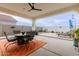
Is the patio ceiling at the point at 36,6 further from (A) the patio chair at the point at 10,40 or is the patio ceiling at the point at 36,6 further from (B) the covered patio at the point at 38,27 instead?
(A) the patio chair at the point at 10,40

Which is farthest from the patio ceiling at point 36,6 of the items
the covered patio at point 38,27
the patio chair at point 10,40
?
the patio chair at point 10,40

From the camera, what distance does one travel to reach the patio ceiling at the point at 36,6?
9.61ft

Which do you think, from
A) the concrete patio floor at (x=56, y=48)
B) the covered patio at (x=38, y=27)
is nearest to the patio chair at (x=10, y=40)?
the covered patio at (x=38, y=27)

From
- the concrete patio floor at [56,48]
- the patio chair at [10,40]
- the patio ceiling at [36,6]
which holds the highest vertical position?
the patio ceiling at [36,6]

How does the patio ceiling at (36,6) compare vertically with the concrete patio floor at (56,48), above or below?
above

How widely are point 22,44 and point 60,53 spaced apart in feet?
3.78

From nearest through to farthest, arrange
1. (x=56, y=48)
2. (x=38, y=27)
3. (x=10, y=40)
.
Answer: (x=10, y=40) → (x=56, y=48) → (x=38, y=27)

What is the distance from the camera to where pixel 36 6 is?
3.01 meters

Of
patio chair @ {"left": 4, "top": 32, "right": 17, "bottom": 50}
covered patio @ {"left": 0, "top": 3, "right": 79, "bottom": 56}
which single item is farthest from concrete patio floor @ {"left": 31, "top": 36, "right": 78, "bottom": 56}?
patio chair @ {"left": 4, "top": 32, "right": 17, "bottom": 50}

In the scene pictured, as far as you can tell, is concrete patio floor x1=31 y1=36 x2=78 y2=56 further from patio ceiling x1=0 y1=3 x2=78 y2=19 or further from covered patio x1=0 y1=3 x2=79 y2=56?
patio ceiling x1=0 y1=3 x2=78 y2=19

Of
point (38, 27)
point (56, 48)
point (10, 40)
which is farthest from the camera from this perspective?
point (38, 27)

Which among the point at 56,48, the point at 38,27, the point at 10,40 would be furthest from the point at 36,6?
the point at 56,48

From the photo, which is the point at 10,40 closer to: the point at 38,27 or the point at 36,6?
the point at 38,27

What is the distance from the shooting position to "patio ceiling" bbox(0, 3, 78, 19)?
2.93 meters
